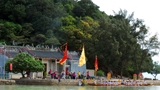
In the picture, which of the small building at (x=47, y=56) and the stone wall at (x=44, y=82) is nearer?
the stone wall at (x=44, y=82)

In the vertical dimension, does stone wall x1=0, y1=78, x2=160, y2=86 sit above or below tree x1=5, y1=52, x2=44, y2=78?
below

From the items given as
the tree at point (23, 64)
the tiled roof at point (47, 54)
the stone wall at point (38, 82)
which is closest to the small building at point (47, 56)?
the tiled roof at point (47, 54)

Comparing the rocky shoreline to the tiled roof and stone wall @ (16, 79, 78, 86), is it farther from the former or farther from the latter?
the tiled roof

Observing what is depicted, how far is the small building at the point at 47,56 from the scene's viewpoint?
118 feet

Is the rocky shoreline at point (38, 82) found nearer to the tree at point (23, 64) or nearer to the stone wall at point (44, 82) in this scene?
the stone wall at point (44, 82)

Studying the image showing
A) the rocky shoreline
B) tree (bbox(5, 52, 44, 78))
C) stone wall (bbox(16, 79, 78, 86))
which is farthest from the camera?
tree (bbox(5, 52, 44, 78))

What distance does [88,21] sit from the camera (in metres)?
51.0

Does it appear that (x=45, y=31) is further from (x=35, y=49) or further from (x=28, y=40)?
(x=35, y=49)

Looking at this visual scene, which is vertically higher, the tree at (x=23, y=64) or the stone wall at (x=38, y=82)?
the tree at (x=23, y=64)

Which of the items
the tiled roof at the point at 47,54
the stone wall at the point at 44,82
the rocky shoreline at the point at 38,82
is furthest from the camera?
the tiled roof at the point at 47,54

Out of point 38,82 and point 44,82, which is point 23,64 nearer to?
point 38,82

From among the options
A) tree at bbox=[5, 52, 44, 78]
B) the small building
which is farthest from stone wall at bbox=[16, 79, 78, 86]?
the small building

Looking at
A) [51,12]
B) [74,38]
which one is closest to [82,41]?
[74,38]

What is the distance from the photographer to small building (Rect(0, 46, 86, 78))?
35994mm
